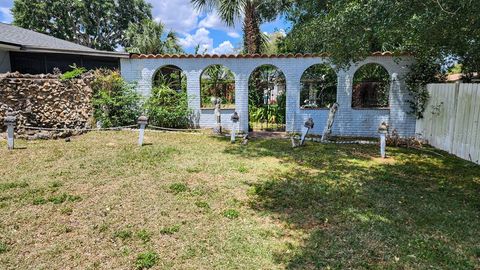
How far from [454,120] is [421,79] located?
228 cm

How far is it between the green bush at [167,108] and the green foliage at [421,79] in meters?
7.28

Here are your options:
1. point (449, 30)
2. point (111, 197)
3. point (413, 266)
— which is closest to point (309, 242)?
point (413, 266)

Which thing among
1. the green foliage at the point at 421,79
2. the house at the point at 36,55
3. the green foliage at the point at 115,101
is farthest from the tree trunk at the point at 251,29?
the green foliage at the point at 421,79

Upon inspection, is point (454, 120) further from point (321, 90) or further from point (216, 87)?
point (216, 87)

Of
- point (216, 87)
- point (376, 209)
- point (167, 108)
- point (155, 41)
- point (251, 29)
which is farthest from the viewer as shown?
point (155, 41)

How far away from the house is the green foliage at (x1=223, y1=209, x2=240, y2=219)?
864 centimetres

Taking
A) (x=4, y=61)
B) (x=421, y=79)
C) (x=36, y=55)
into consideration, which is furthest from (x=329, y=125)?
(x=4, y=61)

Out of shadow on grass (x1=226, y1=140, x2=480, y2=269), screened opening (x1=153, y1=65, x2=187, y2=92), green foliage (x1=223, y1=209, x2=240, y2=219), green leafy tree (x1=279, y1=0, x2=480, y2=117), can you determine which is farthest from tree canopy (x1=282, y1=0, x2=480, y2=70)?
screened opening (x1=153, y1=65, x2=187, y2=92)

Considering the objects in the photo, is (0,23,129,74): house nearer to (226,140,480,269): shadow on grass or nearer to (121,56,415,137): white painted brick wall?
(121,56,415,137): white painted brick wall

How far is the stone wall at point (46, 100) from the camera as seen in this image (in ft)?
30.6

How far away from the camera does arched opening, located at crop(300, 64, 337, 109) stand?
12.3 meters

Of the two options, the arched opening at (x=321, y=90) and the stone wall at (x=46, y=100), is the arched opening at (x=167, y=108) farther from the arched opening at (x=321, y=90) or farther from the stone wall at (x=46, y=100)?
the arched opening at (x=321, y=90)

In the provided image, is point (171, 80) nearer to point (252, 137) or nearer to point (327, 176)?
point (252, 137)

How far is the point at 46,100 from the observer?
999 cm
